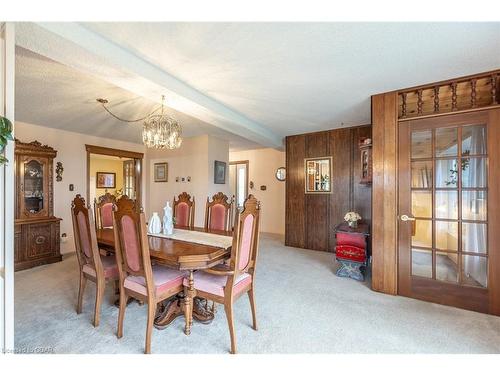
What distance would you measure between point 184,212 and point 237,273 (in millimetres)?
1779

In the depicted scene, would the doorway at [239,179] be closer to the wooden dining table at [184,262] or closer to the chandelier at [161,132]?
Result: the chandelier at [161,132]

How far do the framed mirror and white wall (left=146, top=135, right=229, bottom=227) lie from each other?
1608 mm

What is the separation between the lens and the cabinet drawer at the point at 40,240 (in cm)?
347

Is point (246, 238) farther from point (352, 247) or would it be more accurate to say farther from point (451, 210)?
point (451, 210)

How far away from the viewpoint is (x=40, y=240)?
3.58 m

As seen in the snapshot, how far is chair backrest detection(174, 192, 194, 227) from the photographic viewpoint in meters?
3.26

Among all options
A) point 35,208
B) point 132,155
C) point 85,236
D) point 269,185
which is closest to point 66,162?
point 35,208

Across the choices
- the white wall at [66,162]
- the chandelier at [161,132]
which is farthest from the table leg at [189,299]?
the white wall at [66,162]

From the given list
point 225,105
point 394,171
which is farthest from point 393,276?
point 225,105

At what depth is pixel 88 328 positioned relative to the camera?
194cm

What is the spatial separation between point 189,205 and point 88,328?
171cm

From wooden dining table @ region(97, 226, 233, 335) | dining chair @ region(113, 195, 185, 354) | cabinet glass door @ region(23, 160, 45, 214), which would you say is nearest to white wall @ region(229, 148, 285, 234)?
wooden dining table @ region(97, 226, 233, 335)

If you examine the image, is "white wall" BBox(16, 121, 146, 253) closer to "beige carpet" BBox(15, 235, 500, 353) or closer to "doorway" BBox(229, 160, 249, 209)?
"beige carpet" BBox(15, 235, 500, 353)
